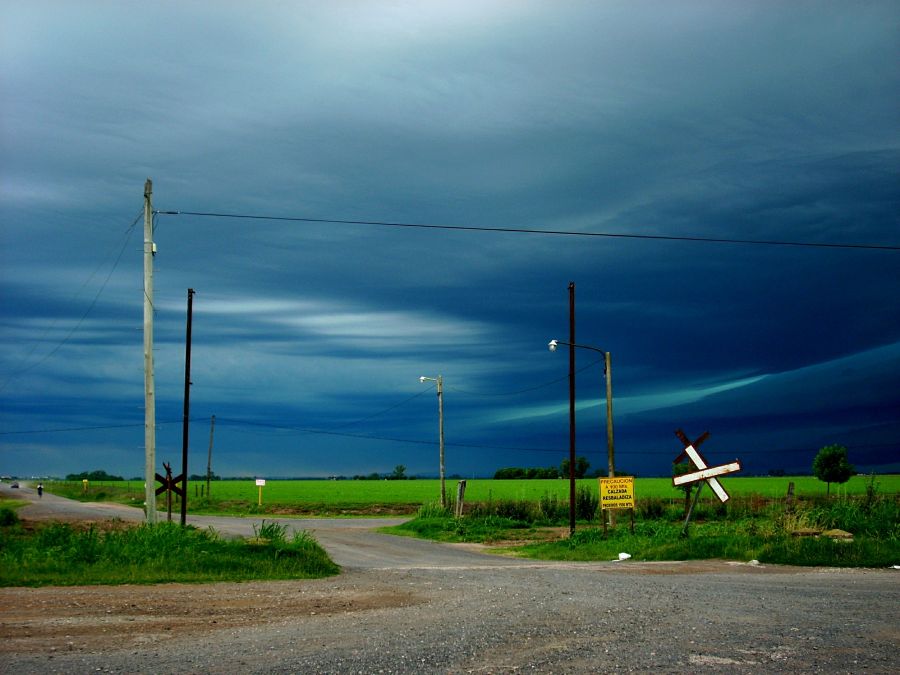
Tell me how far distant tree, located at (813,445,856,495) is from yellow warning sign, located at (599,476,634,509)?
43.4 m

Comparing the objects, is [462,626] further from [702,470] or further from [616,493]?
[616,493]

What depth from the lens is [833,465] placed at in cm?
6612

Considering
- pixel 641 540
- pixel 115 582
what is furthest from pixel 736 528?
pixel 115 582

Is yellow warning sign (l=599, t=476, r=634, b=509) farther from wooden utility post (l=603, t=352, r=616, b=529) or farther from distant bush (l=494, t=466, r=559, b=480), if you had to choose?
distant bush (l=494, t=466, r=559, b=480)

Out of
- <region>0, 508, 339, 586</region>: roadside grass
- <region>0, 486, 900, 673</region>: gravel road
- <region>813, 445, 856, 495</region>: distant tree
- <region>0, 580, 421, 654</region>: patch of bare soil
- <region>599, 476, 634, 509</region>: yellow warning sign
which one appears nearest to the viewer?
<region>0, 486, 900, 673</region>: gravel road

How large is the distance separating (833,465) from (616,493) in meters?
43.9

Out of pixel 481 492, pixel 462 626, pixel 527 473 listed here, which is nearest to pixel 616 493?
pixel 462 626

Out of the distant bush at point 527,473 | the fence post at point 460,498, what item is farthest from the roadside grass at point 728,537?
the distant bush at point 527,473

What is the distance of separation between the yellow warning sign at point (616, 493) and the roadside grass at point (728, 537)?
978 millimetres

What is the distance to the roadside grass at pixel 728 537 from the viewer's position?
2042 cm

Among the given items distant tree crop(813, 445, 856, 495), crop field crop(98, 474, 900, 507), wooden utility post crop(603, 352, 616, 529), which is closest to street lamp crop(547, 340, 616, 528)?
wooden utility post crop(603, 352, 616, 529)

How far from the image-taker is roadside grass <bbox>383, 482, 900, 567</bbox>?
20422mm

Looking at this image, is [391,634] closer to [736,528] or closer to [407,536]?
[736,528]

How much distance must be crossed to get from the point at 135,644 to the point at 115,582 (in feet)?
20.4
